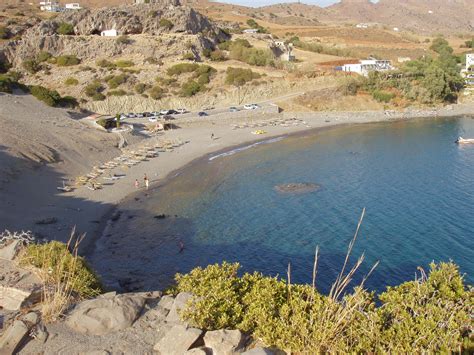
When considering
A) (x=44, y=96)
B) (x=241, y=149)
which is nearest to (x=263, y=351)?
(x=241, y=149)

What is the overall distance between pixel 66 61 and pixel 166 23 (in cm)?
2361

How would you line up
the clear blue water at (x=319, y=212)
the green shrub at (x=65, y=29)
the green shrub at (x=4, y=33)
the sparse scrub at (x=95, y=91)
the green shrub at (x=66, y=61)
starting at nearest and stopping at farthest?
the clear blue water at (x=319, y=212) < the sparse scrub at (x=95, y=91) < the green shrub at (x=66, y=61) < the green shrub at (x=4, y=33) < the green shrub at (x=65, y=29)

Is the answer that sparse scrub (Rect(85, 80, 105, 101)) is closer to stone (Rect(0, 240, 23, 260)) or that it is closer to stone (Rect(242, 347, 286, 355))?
stone (Rect(0, 240, 23, 260))

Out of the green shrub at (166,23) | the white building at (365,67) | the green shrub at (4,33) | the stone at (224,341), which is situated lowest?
the stone at (224,341)

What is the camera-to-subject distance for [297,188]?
1559 inches

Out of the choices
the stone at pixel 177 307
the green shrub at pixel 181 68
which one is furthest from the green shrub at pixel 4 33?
the stone at pixel 177 307

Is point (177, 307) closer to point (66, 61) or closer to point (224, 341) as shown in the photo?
point (224, 341)

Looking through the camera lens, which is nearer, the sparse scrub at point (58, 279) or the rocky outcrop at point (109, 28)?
the sparse scrub at point (58, 279)

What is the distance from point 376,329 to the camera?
9.38m

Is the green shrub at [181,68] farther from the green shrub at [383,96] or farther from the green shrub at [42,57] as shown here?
the green shrub at [383,96]

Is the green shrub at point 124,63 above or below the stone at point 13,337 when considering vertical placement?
above

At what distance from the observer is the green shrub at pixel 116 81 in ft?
246

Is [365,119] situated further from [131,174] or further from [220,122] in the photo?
[131,174]

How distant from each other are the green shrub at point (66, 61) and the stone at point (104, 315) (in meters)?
79.4
